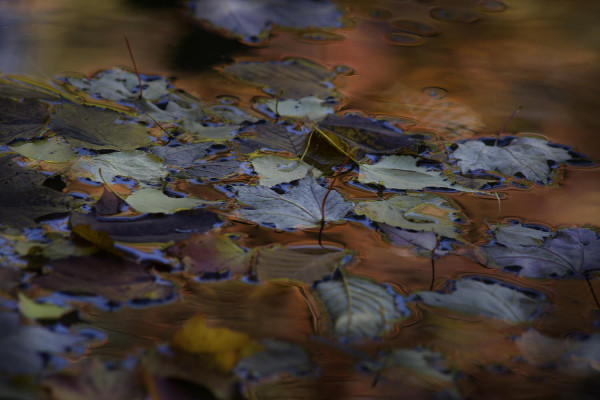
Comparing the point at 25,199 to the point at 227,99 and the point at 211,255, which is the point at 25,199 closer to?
the point at 211,255

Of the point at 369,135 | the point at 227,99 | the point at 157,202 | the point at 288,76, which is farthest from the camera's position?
the point at 288,76

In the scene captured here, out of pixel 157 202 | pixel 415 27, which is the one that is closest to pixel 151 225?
pixel 157 202

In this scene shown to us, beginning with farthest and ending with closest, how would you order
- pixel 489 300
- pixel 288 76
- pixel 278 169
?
pixel 288 76, pixel 278 169, pixel 489 300

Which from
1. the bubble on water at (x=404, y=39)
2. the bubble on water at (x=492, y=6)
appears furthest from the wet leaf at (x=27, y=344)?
the bubble on water at (x=492, y=6)

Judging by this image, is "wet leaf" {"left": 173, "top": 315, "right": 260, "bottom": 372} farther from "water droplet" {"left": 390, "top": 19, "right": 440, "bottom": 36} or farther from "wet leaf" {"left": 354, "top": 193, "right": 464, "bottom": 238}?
"water droplet" {"left": 390, "top": 19, "right": 440, "bottom": 36}

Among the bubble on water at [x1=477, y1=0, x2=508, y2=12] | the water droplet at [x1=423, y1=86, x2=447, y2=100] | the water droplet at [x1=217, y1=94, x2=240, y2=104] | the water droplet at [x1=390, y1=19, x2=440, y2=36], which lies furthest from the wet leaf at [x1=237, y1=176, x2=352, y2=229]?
the bubble on water at [x1=477, y1=0, x2=508, y2=12]

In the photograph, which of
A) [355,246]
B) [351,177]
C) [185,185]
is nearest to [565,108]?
[351,177]

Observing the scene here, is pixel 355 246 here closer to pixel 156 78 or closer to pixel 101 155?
pixel 101 155

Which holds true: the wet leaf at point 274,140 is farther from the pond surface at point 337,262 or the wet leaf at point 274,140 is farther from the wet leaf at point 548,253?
the wet leaf at point 548,253
